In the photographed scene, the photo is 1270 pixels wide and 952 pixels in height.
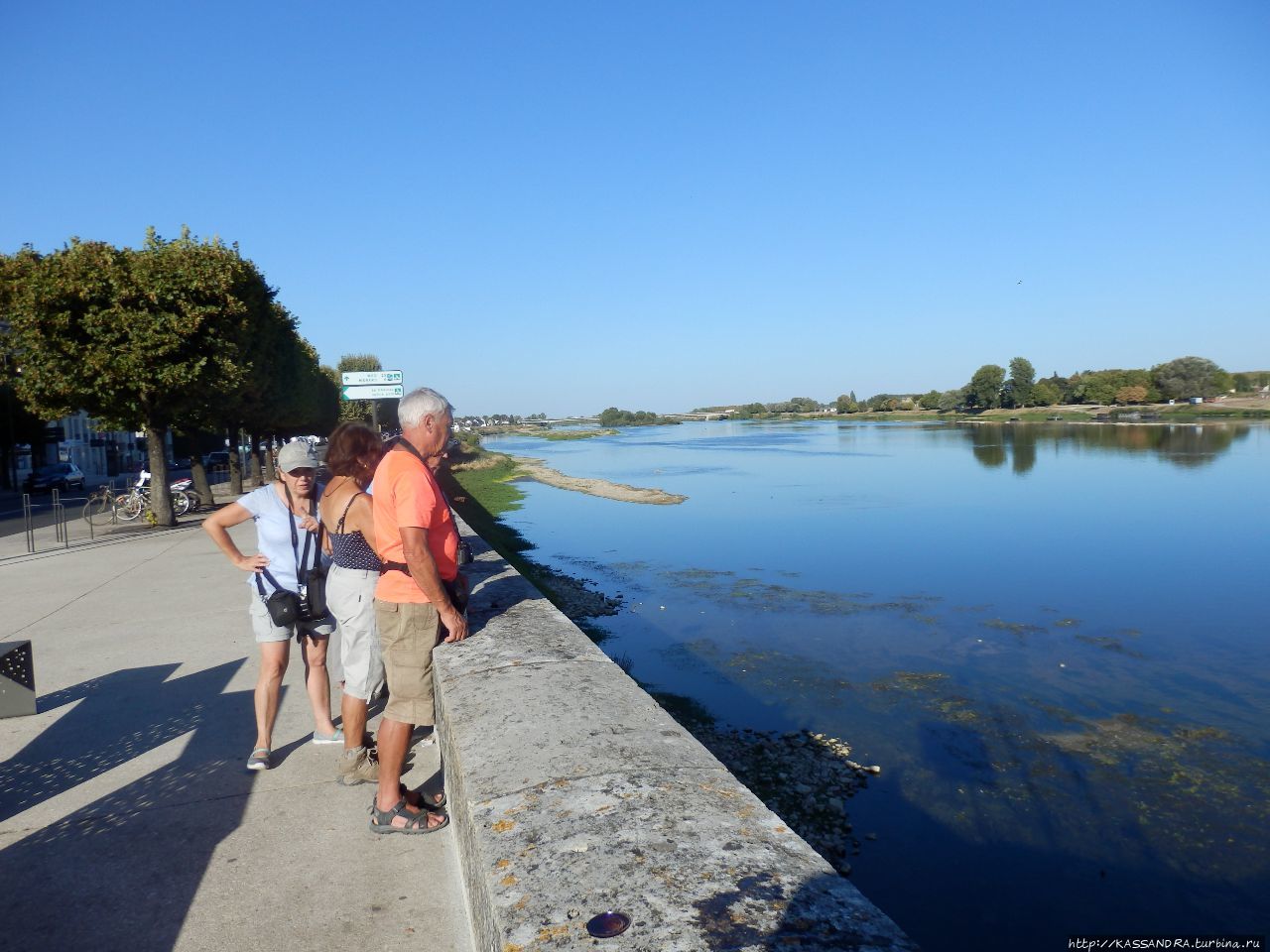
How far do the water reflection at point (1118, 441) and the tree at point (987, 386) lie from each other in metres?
41.1

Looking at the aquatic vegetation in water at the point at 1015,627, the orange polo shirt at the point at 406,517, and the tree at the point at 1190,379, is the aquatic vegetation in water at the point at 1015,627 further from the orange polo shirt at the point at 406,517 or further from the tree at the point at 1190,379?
the tree at the point at 1190,379

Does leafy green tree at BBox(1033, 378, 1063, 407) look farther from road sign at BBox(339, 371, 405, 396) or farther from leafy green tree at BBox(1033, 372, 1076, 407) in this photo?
road sign at BBox(339, 371, 405, 396)

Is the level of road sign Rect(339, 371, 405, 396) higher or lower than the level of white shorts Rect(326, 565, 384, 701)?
higher

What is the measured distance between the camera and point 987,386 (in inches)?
5595

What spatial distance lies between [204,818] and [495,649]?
149cm

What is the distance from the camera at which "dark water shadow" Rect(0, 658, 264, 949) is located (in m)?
3.00

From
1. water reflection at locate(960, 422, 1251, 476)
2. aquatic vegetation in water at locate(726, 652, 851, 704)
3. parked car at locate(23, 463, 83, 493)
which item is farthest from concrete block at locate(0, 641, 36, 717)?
water reflection at locate(960, 422, 1251, 476)

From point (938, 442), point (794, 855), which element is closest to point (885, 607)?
point (794, 855)

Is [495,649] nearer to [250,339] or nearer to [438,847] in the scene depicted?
[438,847]

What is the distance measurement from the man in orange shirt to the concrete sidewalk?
23 cm

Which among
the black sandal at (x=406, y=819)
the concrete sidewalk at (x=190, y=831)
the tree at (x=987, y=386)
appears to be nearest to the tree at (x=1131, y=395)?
the tree at (x=987, y=386)

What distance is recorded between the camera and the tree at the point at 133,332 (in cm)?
1647

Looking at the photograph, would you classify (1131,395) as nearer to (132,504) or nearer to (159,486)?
(132,504)

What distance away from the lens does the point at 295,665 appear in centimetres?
645
